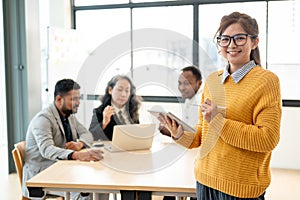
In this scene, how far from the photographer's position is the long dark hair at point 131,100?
232 cm

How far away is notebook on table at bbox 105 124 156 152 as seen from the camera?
234 centimetres

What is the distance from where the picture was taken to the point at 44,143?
2303 mm

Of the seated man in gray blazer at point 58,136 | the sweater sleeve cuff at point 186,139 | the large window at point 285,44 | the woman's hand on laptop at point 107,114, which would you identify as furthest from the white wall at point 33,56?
the sweater sleeve cuff at point 186,139

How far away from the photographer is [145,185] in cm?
174

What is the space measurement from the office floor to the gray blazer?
1118mm

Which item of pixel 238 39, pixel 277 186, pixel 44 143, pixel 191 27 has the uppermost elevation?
pixel 191 27

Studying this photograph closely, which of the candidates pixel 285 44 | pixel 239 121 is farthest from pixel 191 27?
pixel 239 121

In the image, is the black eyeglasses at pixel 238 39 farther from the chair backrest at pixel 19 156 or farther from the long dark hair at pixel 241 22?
the chair backrest at pixel 19 156

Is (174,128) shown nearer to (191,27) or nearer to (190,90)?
(190,90)

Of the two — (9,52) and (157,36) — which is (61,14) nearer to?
(9,52)

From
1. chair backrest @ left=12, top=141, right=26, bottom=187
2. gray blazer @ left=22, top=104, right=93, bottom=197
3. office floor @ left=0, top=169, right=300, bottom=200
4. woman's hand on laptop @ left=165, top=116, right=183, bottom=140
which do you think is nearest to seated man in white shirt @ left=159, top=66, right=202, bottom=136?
woman's hand on laptop @ left=165, top=116, right=183, bottom=140

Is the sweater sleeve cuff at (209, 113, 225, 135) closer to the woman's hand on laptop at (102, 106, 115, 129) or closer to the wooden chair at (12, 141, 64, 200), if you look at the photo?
the woman's hand on laptop at (102, 106, 115, 129)

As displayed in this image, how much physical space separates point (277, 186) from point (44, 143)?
2513 mm

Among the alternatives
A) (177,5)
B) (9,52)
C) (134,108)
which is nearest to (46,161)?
(134,108)
